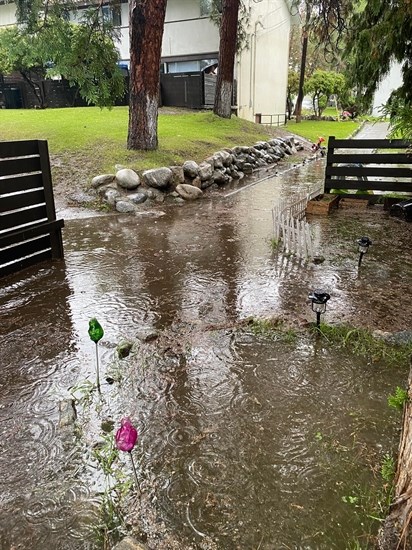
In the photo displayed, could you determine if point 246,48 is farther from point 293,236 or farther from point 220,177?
point 293,236

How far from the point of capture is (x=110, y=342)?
141 inches

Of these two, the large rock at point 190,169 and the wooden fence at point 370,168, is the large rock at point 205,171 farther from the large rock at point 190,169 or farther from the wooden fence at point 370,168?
the wooden fence at point 370,168

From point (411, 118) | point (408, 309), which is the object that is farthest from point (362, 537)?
point (411, 118)

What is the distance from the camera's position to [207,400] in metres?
2.81

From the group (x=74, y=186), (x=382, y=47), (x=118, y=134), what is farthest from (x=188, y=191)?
(x=382, y=47)

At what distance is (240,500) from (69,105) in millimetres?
22193

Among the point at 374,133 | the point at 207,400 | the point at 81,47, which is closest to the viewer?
the point at 207,400

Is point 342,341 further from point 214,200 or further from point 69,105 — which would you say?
point 69,105

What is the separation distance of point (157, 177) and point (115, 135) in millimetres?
3777

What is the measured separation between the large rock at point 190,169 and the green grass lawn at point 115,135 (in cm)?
51

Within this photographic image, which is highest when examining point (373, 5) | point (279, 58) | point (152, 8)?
point (279, 58)

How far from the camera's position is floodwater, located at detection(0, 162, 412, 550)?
1.96 meters

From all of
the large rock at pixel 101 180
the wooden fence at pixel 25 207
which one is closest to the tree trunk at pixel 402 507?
the wooden fence at pixel 25 207

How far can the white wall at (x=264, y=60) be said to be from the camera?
68.0 ft
